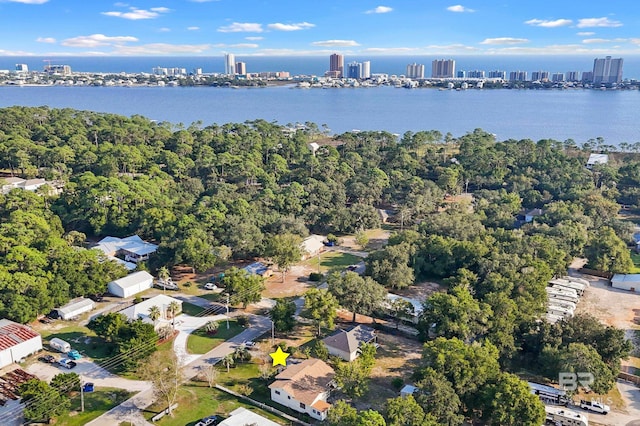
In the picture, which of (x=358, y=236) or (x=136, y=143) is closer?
(x=358, y=236)

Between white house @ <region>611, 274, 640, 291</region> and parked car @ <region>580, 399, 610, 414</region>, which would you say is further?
white house @ <region>611, 274, 640, 291</region>

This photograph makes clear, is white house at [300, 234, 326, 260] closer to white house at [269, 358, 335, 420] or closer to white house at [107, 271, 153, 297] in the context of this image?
white house at [107, 271, 153, 297]

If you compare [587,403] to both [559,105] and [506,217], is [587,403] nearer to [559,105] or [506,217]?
[506,217]

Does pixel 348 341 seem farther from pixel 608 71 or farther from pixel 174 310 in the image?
pixel 608 71

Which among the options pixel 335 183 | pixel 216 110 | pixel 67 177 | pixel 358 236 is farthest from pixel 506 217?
pixel 216 110

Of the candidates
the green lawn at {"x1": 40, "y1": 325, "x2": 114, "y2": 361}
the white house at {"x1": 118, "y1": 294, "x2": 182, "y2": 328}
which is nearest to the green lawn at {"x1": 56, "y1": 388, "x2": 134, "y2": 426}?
the green lawn at {"x1": 40, "y1": 325, "x2": 114, "y2": 361}

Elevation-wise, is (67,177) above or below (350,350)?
above
